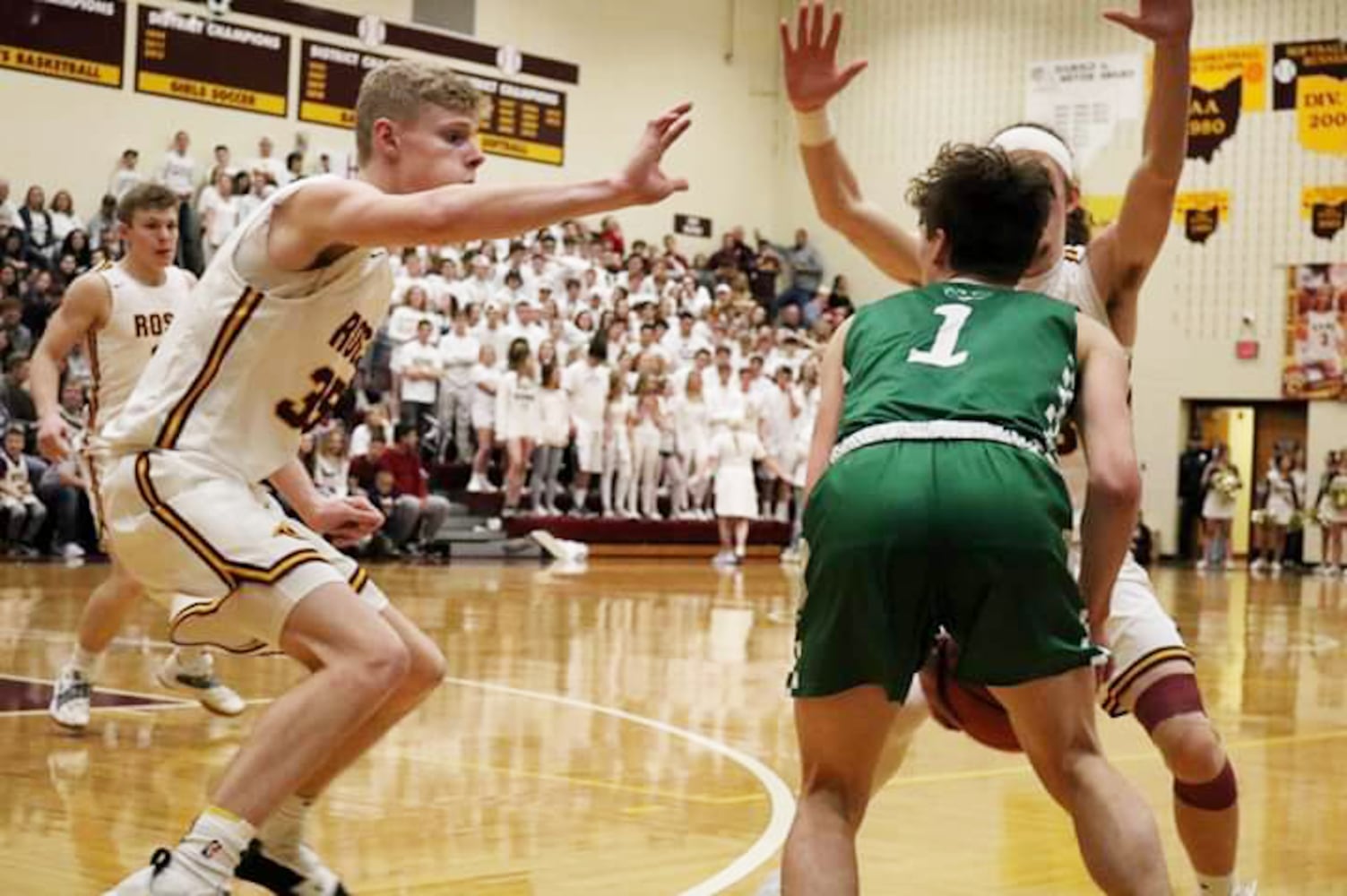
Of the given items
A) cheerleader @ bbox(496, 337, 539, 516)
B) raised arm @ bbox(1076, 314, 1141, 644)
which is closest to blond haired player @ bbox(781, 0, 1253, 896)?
raised arm @ bbox(1076, 314, 1141, 644)

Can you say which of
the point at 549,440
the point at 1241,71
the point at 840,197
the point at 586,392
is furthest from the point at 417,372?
the point at 840,197

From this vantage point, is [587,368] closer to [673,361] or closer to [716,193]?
[673,361]

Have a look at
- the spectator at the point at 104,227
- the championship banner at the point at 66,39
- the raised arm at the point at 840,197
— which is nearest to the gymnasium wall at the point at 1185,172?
the championship banner at the point at 66,39

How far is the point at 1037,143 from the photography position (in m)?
4.95

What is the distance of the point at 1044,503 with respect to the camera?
145 inches

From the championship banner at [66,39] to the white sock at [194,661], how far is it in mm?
Answer: 17336

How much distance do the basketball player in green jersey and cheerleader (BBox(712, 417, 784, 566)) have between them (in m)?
19.9

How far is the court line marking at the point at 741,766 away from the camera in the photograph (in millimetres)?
5395

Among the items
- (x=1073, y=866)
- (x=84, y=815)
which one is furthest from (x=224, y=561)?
(x=1073, y=866)

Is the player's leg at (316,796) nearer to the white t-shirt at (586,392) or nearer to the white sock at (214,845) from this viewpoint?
the white sock at (214,845)

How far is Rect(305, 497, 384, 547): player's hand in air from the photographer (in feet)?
17.2

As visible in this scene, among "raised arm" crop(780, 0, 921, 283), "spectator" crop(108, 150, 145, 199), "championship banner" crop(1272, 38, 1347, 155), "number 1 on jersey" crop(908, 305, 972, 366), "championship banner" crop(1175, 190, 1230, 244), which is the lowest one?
"number 1 on jersey" crop(908, 305, 972, 366)

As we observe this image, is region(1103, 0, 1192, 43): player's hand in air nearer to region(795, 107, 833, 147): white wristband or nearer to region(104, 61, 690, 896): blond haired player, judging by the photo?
region(795, 107, 833, 147): white wristband

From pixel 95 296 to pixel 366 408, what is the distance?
13.3 meters
